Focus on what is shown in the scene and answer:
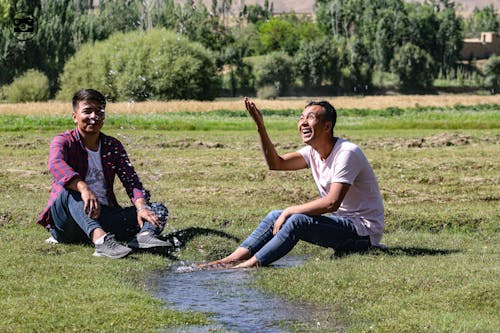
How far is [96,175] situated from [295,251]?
2589mm

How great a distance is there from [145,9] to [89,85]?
70771 millimetres

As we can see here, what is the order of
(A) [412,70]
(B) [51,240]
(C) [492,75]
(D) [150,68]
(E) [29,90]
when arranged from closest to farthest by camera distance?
(B) [51,240]
(D) [150,68]
(E) [29,90]
(A) [412,70]
(C) [492,75]

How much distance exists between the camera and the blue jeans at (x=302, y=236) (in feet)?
31.3

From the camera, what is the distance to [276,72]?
130 meters

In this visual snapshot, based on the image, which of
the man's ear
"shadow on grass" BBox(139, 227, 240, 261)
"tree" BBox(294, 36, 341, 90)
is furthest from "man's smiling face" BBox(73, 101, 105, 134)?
"tree" BBox(294, 36, 341, 90)

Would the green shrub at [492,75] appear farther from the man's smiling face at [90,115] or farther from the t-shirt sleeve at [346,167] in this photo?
the t-shirt sleeve at [346,167]

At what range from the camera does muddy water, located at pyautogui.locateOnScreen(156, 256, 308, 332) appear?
746 centimetres

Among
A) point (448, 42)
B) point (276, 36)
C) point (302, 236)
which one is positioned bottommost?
point (302, 236)

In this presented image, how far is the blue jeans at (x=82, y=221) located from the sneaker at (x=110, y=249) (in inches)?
9.4

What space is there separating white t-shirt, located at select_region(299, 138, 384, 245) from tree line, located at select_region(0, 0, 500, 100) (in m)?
65.9

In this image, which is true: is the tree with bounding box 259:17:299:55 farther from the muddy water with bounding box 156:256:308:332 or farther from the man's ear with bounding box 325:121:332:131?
the muddy water with bounding box 156:256:308:332

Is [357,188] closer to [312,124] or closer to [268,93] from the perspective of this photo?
[312,124]

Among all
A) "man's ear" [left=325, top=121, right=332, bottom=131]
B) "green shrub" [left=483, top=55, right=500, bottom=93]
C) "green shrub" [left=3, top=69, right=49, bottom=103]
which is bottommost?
"green shrub" [left=483, top=55, right=500, bottom=93]

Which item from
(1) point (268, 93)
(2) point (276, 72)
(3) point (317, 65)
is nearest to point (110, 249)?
(1) point (268, 93)
